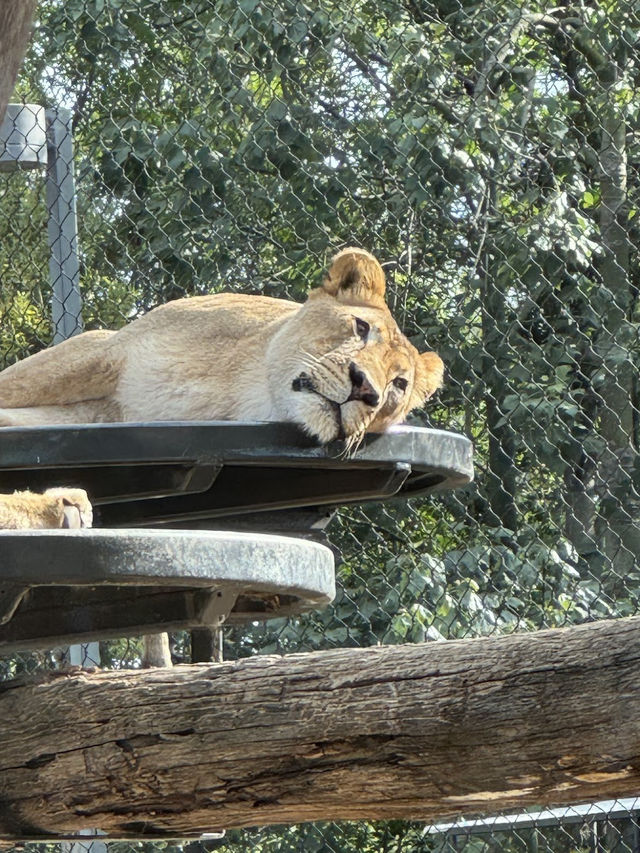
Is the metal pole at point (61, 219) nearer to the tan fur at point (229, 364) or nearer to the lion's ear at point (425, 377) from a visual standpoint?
the tan fur at point (229, 364)

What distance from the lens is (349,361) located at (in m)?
2.51

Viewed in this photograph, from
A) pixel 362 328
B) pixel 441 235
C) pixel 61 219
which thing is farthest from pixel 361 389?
pixel 441 235

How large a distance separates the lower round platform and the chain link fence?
3013mm

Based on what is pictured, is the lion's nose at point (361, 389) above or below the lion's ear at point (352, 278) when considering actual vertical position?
below

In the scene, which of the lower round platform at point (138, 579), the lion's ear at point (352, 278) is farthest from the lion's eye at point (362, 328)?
the lower round platform at point (138, 579)

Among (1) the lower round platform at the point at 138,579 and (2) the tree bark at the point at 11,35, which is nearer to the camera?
(2) the tree bark at the point at 11,35

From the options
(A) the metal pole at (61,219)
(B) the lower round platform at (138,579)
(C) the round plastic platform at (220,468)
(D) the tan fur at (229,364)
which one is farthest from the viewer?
(A) the metal pole at (61,219)

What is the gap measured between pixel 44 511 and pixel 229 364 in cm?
122

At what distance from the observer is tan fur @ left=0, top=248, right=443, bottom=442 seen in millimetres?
2543

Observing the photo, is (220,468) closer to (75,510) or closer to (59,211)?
(75,510)

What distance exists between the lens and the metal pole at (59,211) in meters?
4.43

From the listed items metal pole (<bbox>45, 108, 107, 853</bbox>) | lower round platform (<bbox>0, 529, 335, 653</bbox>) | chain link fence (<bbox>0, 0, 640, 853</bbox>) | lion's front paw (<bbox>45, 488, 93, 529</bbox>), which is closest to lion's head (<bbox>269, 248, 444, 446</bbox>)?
lower round platform (<bbox>0, 529, 335, 653</bbox>)

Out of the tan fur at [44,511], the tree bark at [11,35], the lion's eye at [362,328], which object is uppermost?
the tree bark at [11,35]

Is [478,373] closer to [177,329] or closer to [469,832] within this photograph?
[469,832]
